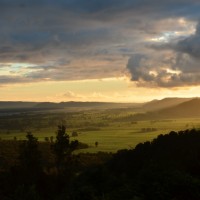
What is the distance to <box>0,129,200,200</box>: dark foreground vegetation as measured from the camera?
44.2 m

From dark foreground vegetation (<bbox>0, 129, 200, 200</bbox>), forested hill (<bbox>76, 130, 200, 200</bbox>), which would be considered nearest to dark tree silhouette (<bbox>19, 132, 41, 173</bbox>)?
dark foreground vegetation (<bbox>0, 129, 200, 200</bbox>)

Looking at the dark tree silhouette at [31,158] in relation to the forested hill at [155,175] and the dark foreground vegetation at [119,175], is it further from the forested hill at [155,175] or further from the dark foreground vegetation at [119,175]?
the forested hill at [155,175]

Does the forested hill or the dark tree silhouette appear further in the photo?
the dark tree silhouette

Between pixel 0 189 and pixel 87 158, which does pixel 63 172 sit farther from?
pixel 87 158

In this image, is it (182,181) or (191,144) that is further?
(191,144)

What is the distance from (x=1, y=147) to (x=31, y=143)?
2124 inches

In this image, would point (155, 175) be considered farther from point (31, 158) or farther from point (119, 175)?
point (31, 158)

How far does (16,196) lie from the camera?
70.0m

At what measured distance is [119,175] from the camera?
67312 mm

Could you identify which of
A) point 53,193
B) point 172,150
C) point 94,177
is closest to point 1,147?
point 53,193

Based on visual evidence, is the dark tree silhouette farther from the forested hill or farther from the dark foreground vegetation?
the forested hill

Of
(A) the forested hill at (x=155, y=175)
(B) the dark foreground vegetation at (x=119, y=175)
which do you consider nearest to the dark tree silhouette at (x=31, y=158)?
(B) the dark foreground vegetation at (x=119, y=175)

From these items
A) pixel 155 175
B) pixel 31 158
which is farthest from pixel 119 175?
pixel 31 158

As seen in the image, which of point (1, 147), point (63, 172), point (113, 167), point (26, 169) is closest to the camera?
point (113, 167)
